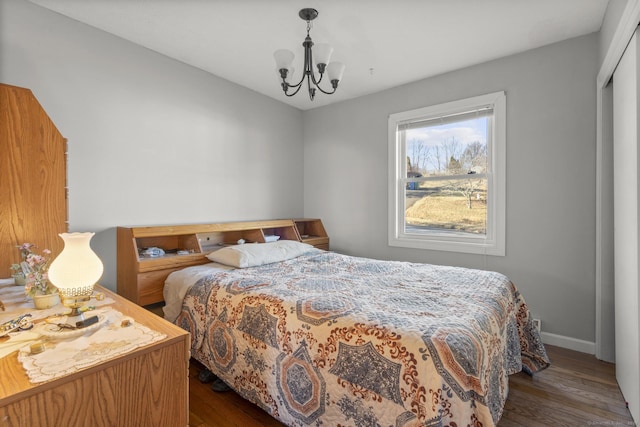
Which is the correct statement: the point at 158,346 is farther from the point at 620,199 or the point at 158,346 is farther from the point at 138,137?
the point at 620,199

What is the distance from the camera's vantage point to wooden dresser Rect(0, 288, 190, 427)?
854mm

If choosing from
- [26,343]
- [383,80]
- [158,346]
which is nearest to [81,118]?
[26,343]

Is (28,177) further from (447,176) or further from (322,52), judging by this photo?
(447,176)

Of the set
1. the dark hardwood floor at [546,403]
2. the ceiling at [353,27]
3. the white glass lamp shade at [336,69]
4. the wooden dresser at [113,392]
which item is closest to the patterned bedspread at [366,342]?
the dark hardwood floor at [546,403]

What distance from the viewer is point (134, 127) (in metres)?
2.49

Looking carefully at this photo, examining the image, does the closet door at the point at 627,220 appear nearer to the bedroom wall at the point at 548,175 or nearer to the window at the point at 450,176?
the bedroom wall at the point at 548,175

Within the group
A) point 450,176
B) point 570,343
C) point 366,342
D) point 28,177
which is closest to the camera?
point 366,342

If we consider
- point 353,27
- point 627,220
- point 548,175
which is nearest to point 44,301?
point 353,27

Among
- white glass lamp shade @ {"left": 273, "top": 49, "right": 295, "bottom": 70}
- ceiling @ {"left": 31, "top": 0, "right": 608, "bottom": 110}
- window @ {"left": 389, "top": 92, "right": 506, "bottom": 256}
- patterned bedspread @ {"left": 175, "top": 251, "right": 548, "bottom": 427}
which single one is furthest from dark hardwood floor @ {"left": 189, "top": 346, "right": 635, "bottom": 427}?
ceiling @ {"left": 31, "top": 0, "right": 608, "bottom": 110}

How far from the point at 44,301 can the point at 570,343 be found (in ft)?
11.6

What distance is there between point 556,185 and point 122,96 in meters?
3.57

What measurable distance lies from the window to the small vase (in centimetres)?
282

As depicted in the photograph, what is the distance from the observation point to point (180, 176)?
9.18 feet

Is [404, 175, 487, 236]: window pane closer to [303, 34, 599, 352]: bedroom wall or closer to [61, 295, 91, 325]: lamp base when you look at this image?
[303, 34, 599, 352]: bedroom wall
